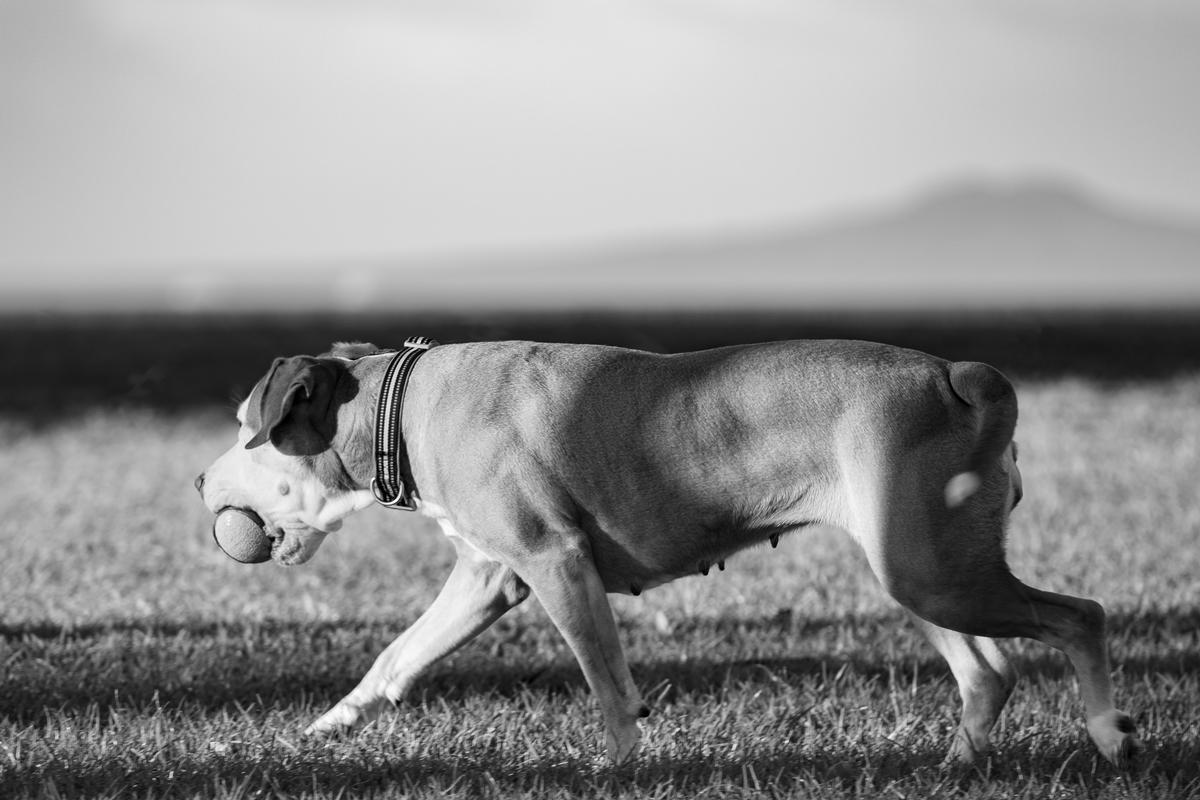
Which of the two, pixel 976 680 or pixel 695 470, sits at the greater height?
pixel 695 470

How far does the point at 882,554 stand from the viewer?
3.87m

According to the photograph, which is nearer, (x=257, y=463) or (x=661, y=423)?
(x=661, y=423)

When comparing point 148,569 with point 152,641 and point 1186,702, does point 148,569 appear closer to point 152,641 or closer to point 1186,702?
point 152,641

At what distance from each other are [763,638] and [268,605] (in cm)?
220

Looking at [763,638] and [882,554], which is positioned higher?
[882,554]

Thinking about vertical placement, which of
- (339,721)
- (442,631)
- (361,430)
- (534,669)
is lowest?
(534,669)

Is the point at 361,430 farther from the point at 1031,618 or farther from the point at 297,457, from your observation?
the point at 1031,618

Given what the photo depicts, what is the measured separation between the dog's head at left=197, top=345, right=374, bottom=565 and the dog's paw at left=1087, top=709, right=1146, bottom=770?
2289 mm

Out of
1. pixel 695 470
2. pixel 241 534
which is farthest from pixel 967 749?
pixel 241 534

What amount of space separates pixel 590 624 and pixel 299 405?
1145mm

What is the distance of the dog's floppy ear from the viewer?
Result: 433 centimetres

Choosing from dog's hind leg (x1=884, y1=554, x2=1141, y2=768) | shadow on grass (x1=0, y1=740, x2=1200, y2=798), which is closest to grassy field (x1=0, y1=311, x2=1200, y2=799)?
shadow on grass (x1=0, y1=740, x2=1200, y2=798)

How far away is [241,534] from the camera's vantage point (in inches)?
182

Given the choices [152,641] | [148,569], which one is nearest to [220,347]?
[148,569]
